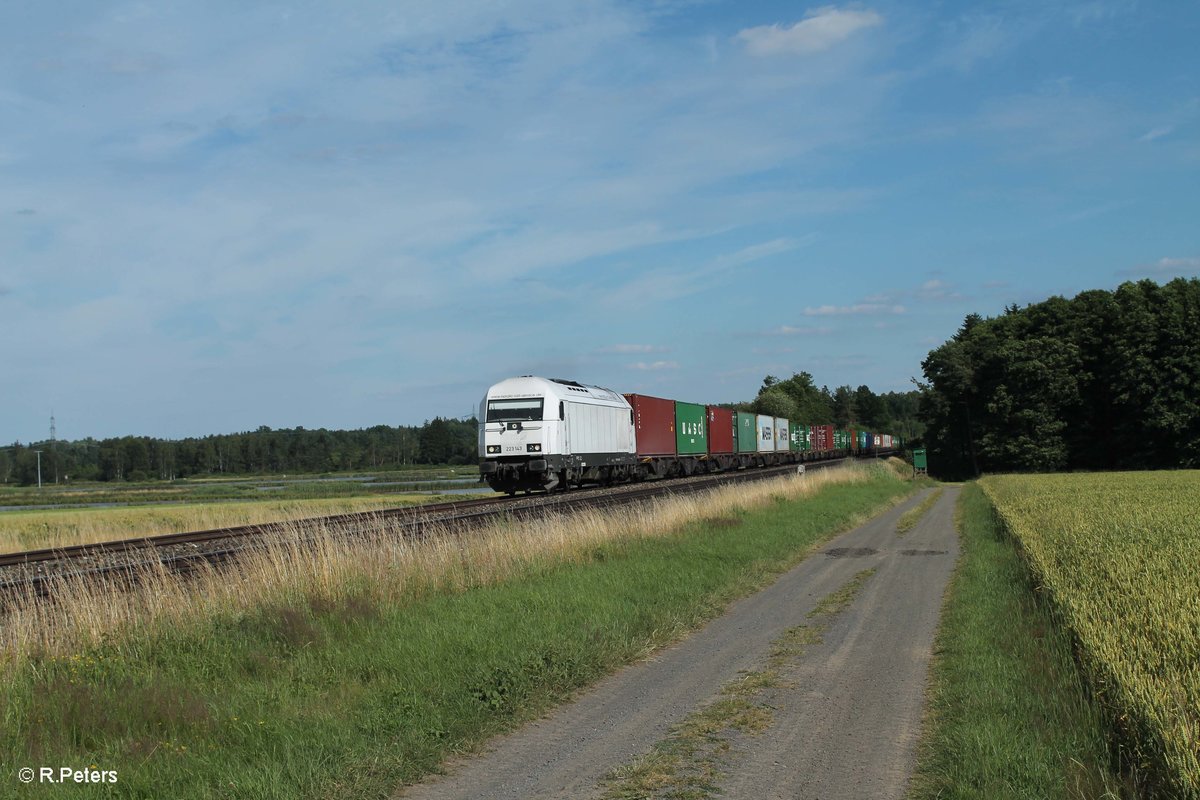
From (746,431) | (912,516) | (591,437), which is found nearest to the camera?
(912,516)

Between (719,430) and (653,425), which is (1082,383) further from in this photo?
(653,425)

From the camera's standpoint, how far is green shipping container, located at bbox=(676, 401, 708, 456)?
47.4m

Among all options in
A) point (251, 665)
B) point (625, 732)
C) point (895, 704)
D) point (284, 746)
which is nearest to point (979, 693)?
point (895, 704)

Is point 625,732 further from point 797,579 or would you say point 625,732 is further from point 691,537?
point 691,537

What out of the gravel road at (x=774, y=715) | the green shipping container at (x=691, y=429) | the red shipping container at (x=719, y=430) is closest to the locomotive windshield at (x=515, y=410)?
the green shipping container at (x=691, y=429)

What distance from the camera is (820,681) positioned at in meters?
8.66

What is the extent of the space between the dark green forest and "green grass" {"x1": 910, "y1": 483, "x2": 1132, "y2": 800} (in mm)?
59120

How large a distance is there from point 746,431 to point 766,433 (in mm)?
6268

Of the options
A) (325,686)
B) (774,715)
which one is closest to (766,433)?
(774,715)

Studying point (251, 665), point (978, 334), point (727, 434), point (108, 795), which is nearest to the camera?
point (108, 795)

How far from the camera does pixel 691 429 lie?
4928 centimetres

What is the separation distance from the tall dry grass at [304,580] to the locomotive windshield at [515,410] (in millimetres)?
12530

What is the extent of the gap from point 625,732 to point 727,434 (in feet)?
163

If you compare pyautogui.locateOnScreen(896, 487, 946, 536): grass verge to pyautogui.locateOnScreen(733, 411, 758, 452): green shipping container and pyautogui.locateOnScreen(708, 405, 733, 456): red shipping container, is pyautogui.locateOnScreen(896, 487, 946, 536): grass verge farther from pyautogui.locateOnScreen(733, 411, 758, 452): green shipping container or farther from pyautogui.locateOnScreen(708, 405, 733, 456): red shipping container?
pyautogui.locateOnScreen(733, 411, 758, 452): green shipping container
